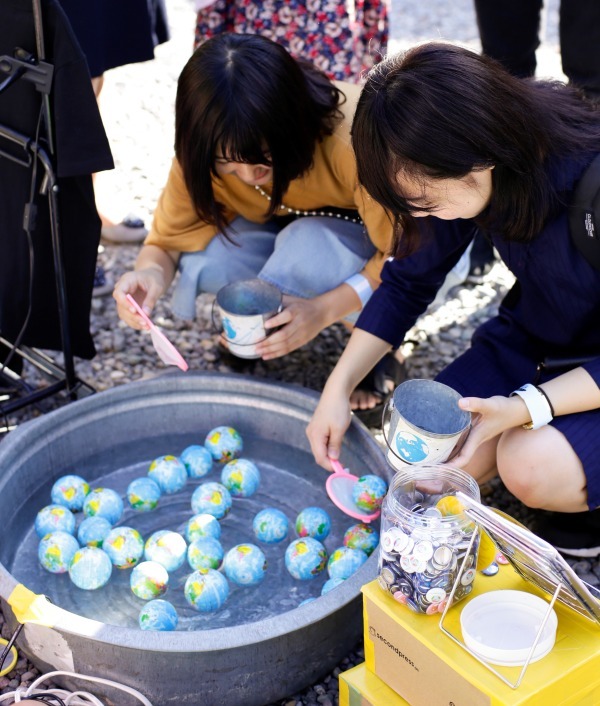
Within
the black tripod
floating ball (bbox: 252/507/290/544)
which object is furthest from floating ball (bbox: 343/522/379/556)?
the black tripod

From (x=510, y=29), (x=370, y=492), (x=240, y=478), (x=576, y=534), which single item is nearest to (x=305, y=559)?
(x=370, y=492)

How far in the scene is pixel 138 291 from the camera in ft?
7.89

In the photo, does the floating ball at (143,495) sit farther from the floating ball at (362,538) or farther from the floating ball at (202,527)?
the floating ball at (362,538)

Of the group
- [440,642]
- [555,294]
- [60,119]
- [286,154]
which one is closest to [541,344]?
[555,294]

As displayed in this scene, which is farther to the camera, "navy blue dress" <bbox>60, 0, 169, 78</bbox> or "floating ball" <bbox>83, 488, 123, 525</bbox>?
"navy blue dress" <bbox>60, 0, 169, 78</bbox>

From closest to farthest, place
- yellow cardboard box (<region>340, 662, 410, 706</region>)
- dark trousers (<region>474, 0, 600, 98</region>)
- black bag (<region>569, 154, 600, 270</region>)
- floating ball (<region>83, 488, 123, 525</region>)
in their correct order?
yellow cardboard box (<region>340, 662, 410, 706</region>) → black bag (<region>569, 154, 600, 270</region>) → floating ball (<region>83, 488, 123, 525</region>) → dark trousers (<region>474, 0, 600, 98</region>)

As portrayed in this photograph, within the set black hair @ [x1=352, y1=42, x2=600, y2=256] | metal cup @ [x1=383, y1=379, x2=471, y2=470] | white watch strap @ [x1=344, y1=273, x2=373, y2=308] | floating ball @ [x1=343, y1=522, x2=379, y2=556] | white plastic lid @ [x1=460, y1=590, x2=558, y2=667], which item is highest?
black hair @ [x1=352, y1=42, x2=600, y2=256]

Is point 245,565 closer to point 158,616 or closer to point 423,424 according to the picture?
point 158,616

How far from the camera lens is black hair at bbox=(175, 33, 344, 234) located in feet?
6.57

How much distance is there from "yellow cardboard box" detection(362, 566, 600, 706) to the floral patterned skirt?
1.72 metres

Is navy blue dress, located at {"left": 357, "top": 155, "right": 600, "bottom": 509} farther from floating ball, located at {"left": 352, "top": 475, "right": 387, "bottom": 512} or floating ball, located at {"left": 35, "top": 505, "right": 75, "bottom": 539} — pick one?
floating ball, located at {"left": 35, "top": 505, "right": 75, "bottom": 539}

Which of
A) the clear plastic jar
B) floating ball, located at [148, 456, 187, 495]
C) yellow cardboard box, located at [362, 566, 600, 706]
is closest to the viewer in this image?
yellow cardboard box, located at [362, 566, 600, 706]

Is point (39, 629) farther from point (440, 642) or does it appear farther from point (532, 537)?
point (532, 537)

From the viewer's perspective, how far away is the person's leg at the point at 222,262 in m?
2.59
